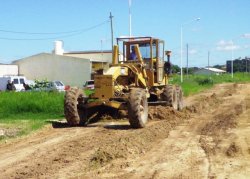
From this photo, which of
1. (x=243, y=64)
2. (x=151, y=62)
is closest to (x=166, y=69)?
(x=151, y=62)

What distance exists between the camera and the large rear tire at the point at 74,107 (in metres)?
17.2

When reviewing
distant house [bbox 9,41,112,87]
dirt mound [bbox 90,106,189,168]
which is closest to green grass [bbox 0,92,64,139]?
dirt mound [bbox 90,106,189,168]

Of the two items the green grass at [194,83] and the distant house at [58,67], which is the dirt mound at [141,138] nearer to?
the green grass at [194,83]

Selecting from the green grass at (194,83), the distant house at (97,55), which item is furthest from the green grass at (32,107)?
the distant house at (97,55)

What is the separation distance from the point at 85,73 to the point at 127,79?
120 ft

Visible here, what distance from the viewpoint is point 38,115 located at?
22.2 meters

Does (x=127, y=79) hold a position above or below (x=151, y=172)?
above

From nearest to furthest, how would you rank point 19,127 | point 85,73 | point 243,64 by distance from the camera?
point 19,127, point 85,73, point 243,64

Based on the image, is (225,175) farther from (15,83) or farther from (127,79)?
(15,83)

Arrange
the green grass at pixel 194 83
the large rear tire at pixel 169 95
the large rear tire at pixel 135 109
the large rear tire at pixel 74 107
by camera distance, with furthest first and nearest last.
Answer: the green grass at pixel 194 83
the large rear tire at pixel 169 95
the large rear tire at pixel 74 107
the large rear tire at pixel 135 109

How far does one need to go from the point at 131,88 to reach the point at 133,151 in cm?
604

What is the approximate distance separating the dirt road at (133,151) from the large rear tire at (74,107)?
0.40 meters

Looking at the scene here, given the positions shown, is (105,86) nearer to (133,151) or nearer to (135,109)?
(135,109)

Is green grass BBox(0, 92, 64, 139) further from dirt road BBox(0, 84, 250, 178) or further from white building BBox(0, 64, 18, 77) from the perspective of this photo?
white building BBox(0, 64, 18, 77)
